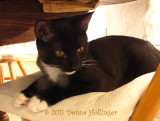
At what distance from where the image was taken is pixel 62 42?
516 mm

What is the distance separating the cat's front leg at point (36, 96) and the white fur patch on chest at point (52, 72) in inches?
0.8

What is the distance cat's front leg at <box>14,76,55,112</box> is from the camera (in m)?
0.44

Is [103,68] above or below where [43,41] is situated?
below

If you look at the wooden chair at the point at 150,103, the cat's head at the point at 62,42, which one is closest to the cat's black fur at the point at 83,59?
the cat's head at the point at 62,42

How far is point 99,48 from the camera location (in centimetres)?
66

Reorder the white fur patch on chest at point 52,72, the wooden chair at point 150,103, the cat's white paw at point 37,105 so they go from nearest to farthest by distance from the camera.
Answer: the wooden chair at point 150,103 < the cat's white paw at point 37,105 < the white fur patch on chest at point 52,72

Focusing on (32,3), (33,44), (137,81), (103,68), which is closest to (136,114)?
(137,81)

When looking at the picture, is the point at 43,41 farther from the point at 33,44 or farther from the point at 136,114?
the point at 136,114

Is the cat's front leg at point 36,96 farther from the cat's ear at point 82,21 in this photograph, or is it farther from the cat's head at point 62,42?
the cat's ear at point 82,21

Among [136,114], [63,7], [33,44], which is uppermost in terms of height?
[63,7]

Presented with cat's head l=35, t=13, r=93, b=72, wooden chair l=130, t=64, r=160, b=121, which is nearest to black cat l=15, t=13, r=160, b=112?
cat's head l=35, t=13, r=93, b=72

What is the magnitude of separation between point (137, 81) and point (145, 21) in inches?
8.7

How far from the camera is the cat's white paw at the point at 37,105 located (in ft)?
1.41

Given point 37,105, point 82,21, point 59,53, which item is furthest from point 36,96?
point 82,21
